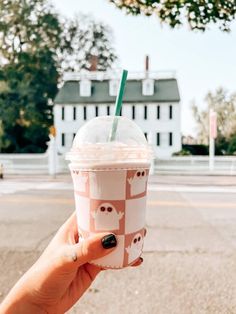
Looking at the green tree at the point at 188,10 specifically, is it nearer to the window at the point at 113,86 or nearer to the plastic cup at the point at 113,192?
the plastic cup at the point at 113,192

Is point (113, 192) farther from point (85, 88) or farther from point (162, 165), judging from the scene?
point (85, 88)

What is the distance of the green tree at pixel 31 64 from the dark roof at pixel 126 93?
2242 mm

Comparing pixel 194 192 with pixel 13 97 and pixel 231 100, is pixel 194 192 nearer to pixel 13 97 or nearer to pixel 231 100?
pixel 231 100

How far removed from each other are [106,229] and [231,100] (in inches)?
857

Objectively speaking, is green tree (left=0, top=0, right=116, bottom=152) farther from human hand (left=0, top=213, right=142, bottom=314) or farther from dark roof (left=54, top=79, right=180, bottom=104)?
human hand (left=0, top=213, right=142, bottom=314)

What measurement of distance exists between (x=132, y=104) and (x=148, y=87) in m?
1.87

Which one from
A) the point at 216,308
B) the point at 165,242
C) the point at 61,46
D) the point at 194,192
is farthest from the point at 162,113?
the point at 216,308

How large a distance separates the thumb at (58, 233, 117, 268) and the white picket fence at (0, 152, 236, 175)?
49.8 ft

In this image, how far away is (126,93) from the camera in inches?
1036

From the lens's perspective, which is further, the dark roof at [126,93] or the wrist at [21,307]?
the dark roof at [126,93]

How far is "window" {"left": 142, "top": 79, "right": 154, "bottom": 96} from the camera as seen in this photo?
26.3 m

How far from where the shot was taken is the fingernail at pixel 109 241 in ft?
4.22

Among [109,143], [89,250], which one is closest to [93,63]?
[109,143]

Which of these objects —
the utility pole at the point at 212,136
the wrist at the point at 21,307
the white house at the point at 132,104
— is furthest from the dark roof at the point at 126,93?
the wrist at the point at 21,307
